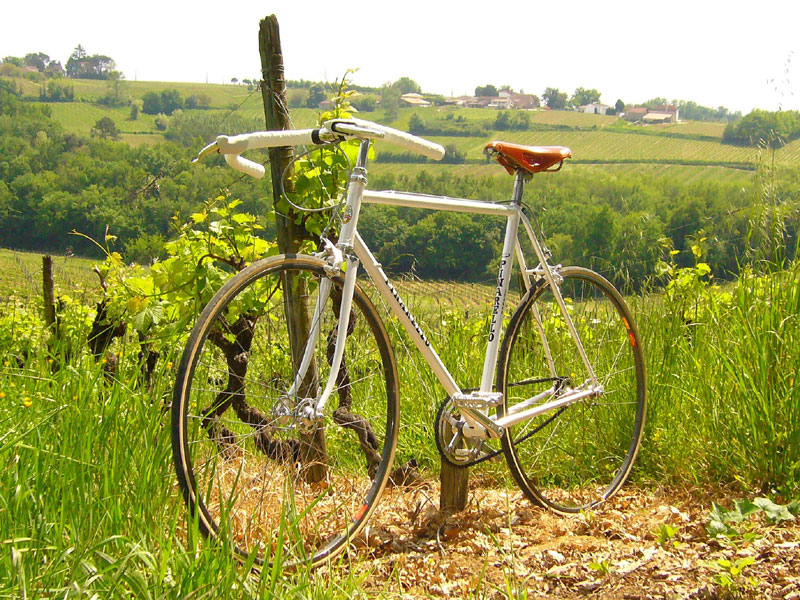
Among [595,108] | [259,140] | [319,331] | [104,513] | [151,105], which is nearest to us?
[104,513]

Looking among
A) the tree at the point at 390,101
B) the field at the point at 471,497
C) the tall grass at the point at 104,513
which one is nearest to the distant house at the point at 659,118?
the tree at the point at 390,101

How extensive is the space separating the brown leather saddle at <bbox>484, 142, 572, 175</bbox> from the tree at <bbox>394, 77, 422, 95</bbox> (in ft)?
326

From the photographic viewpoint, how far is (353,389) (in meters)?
3.23

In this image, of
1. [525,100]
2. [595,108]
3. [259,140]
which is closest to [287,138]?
[259,140]

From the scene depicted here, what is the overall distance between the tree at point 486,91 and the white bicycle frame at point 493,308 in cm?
12826

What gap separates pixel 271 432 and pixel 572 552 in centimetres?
104

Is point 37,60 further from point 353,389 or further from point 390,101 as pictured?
point 353,389

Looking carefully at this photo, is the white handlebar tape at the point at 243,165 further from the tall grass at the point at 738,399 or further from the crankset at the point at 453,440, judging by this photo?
the tall grass at the point at 738,399

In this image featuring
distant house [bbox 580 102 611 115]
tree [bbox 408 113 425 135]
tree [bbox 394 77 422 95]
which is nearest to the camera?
tree [bbox 408 113 425 135]

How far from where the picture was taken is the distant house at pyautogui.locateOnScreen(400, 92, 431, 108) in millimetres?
104938

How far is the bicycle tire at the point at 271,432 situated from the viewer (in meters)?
1.88

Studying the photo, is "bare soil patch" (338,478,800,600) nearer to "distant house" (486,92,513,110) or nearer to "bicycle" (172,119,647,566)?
"bicycle" (172,119,647,566)

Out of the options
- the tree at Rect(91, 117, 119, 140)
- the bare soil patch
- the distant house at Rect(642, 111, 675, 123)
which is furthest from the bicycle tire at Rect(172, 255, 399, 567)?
the distant house at Rect(642, 111, 675, 123)

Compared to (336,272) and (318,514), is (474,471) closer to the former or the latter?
(318,514)
